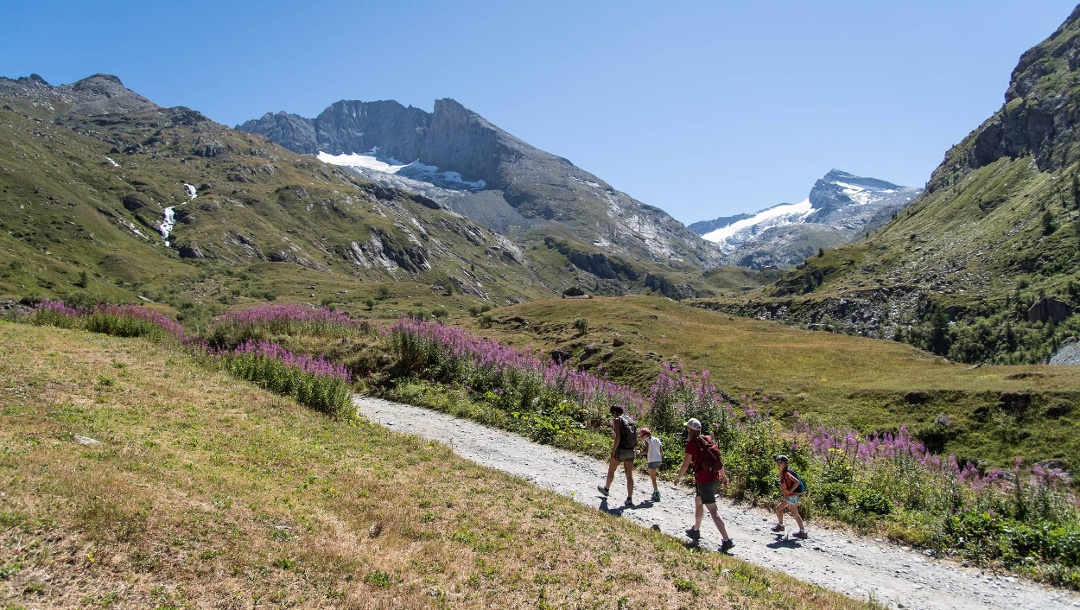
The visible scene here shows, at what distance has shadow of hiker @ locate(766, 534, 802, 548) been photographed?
14098mm

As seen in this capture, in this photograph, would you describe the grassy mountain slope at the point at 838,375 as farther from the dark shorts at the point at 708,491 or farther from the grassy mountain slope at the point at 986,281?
the grassy mountain slope at the point at 986,281

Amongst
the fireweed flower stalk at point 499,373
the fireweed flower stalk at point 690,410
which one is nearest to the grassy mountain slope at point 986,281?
the fireweed flower stalk at point 690,410

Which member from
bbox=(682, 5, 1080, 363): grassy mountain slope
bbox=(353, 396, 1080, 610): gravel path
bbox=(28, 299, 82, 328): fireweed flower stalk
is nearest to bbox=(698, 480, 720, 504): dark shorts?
bbox=(353, 396, 1080, 610): gravel path

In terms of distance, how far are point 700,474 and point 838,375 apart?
38.2m

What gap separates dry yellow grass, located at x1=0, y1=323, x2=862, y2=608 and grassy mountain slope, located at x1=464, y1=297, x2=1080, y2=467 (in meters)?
24.1

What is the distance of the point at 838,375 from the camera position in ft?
152

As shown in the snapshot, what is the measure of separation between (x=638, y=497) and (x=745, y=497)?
3407 millimetres

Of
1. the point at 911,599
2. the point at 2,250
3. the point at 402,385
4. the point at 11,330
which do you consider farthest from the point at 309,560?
the point at 2,250

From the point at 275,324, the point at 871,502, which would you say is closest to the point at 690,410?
the point at 871,502

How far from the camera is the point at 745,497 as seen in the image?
1734 cm

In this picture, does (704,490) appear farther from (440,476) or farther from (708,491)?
(440,476)

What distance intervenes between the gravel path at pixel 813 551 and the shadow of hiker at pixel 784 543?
3 cm

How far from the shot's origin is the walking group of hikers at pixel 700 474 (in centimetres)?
1409

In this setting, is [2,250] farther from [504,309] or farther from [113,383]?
[113,383]
